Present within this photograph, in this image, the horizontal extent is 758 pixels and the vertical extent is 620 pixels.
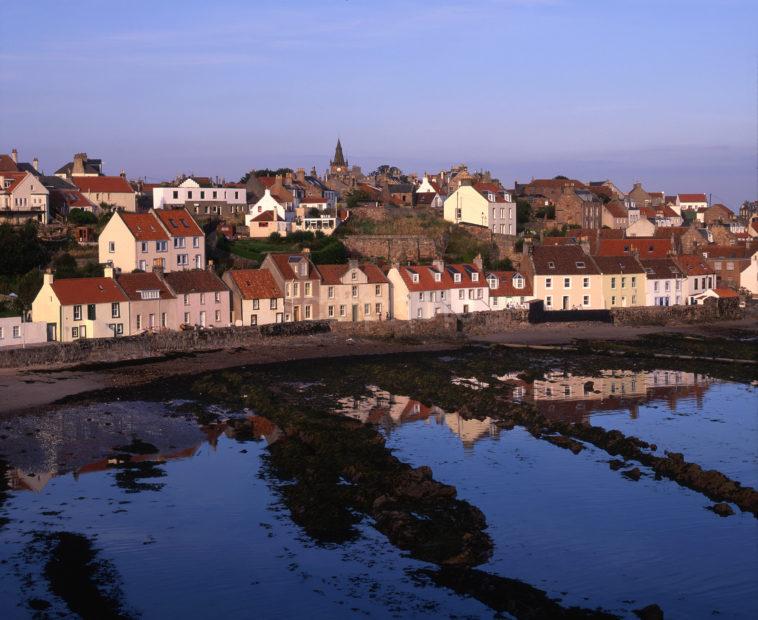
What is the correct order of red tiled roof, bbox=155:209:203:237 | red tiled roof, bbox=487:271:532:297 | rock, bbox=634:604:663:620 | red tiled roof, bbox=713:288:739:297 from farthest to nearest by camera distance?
red tiled roof, bbox=713:288:739:297 < red tiled roof, bbox=487:271:532:297 < red tiled roof, bbox=155:209:203:237 < rock, bbox=634:604:663:620

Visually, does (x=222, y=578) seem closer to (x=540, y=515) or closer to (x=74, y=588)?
(x=74, y=588)

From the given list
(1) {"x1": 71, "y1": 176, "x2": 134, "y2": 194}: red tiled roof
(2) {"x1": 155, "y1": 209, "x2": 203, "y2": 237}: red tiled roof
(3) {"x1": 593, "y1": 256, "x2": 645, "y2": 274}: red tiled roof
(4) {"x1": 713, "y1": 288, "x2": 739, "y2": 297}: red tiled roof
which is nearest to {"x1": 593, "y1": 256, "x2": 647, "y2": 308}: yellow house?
(3) {"x1": 593, "y1": 256, "x2": 645, "y2": 274}: red tiled roof

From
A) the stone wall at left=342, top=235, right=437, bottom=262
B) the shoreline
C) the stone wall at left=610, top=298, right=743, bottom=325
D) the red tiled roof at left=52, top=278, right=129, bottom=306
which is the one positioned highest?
the stone wall at left=342, top=235, right=437, bottom=262

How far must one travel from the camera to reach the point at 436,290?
5347cm

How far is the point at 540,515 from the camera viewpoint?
2358 centimetres

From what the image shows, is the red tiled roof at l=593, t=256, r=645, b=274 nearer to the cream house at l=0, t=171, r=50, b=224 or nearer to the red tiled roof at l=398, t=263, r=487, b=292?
the red tiled roof at l=398, t=263, r=487, b=292

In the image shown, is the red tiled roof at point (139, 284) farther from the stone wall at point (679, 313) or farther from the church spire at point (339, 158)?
the church spire at point (339, 158)

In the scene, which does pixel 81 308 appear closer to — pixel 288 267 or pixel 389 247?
pixel 288 267

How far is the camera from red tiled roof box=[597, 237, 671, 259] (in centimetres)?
6303

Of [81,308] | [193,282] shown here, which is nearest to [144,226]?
[193,282]

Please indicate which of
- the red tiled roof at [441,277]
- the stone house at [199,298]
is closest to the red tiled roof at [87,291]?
the stone house at [199,298]

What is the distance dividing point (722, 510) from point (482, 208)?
43.6 metres

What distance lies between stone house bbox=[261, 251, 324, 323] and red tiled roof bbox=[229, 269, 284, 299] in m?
0.32

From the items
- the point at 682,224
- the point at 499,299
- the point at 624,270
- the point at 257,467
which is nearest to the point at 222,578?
the point at 257,467
